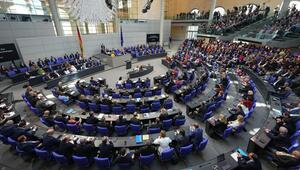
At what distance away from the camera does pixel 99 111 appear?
9188 millimetres

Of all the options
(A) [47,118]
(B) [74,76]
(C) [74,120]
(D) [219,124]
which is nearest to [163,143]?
(D) [219,124]

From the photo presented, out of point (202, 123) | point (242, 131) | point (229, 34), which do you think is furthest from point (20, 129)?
point (229, 34)

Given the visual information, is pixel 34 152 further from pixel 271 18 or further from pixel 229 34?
pixel 271 18

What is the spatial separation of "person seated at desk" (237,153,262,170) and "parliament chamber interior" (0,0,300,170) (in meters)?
0.04

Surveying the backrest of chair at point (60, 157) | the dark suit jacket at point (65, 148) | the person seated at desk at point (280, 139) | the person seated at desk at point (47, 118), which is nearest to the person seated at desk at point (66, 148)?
the dark suit jacket at point (65, 148)

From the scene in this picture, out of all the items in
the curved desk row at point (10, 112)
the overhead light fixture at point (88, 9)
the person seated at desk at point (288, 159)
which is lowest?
the curved desk row at point (10, 112)

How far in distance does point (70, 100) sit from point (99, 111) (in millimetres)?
2494

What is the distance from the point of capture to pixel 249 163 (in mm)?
4344

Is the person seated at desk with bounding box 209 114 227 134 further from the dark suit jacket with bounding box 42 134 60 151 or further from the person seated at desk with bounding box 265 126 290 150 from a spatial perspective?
the dark suit jacket with bounding box 42 134 60 151

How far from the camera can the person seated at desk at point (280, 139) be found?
5500mm

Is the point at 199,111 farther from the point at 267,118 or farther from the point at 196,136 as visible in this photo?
the point at 267,118

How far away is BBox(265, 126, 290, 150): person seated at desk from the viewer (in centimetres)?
550

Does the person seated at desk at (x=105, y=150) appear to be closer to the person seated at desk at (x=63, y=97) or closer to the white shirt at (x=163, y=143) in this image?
the white shirt at (x=163, y=143)

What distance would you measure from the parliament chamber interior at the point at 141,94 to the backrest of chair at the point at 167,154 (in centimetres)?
5
